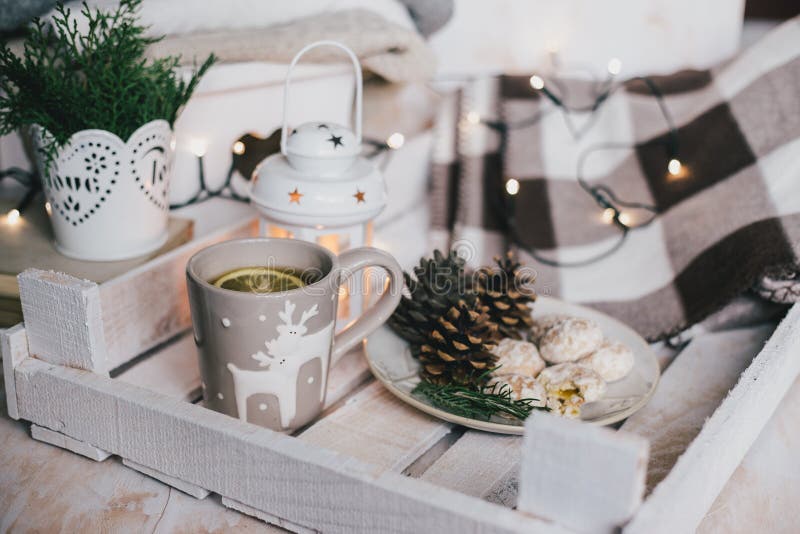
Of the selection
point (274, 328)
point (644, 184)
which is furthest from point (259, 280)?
point (644, 184)

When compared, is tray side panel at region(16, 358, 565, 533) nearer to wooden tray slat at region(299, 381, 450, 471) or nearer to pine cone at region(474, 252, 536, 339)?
wooden tray slat at region(299, 381, 450, 471)

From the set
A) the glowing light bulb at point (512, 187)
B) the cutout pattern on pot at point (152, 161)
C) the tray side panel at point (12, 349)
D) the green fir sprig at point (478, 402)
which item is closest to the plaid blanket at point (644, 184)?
the glowing light bulb at point (512, 187)

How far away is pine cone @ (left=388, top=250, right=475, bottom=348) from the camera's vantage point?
21.1 inches

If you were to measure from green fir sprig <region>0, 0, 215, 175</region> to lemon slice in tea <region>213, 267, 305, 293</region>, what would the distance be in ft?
0.51

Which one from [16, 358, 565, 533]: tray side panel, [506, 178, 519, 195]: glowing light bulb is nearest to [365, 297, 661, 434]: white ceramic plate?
[16, 358, 565, 533]: tray side panel

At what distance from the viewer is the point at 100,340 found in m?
0.46

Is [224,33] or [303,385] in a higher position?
[224,33]

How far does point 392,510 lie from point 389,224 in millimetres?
505

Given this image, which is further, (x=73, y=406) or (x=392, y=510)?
(x=73, y=406)

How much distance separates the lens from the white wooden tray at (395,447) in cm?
33

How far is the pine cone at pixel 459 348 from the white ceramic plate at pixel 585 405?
19mm

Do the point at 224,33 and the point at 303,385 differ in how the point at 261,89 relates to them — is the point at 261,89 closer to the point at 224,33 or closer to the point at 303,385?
the point at 224,33

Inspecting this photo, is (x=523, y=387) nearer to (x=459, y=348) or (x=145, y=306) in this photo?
(x=459, y=348)

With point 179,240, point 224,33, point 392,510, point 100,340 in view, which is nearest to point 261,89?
point 224,33
